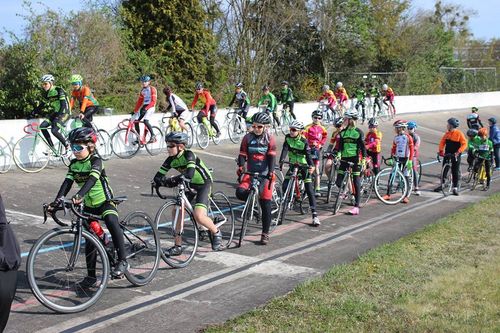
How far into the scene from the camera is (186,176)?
26.1 ft

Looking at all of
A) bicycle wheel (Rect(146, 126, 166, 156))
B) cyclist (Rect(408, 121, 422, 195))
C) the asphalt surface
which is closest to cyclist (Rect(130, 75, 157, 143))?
bicycle wheel (Rect(146, 126, 166, 156))

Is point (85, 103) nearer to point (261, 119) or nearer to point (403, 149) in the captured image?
point (261, 119)

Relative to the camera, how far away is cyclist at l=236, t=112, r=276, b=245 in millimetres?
9438

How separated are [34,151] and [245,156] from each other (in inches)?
266

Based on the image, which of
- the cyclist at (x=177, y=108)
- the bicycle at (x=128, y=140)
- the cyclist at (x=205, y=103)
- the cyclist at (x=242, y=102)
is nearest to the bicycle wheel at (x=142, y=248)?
the bicycle at (x=128, y=140)

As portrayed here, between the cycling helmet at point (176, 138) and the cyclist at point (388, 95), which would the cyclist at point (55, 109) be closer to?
the cycling helmet at point (176, 138)

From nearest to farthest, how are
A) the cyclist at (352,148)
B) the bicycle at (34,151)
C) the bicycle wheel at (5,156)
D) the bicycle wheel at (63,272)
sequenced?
the bicycle wheel at (63,272) < the cyclist at (352,148) < the bicycle wheel at (5,156) < the bicycle at (34,151)

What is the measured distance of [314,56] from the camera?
42125 mm

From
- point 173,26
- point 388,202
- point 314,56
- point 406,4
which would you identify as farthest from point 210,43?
point 406,4

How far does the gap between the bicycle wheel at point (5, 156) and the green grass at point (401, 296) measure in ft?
28.5

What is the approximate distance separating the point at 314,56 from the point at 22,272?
3643 cm

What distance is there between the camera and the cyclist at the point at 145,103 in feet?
53.6

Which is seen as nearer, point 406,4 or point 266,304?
point 266,304

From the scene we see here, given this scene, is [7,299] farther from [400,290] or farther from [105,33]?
[105,33]
